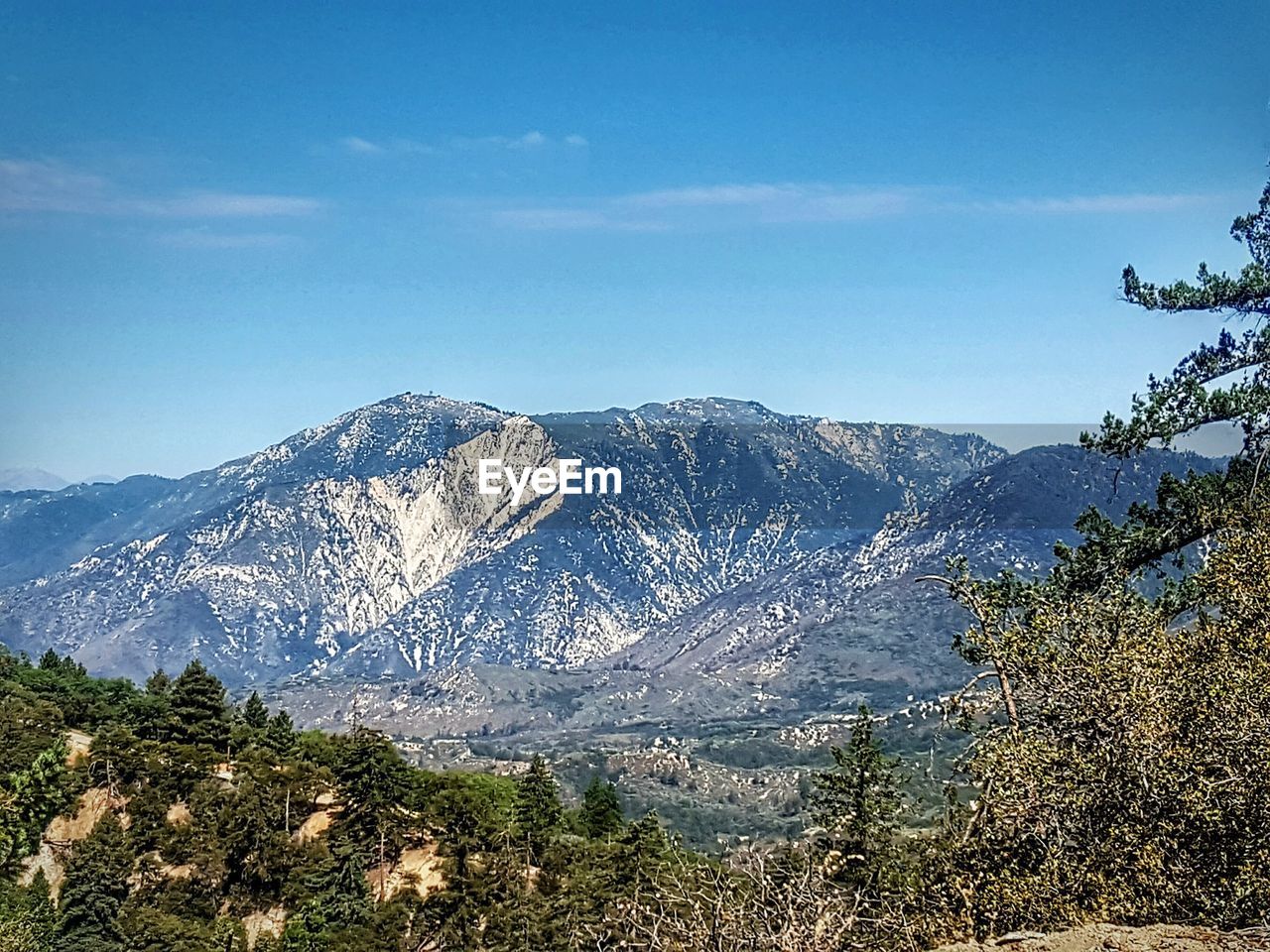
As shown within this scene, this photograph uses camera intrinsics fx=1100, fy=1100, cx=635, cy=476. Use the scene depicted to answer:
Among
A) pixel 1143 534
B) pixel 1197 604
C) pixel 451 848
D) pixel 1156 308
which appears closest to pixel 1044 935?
pixel 1197 604

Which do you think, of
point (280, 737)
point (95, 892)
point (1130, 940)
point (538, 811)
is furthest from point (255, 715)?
point (1130, 940)

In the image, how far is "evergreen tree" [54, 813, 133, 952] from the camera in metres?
47.3

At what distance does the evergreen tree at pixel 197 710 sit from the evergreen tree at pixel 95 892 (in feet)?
34.6

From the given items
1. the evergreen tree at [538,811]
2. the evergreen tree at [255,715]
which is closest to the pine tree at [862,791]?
the evergreen tree at [538,811]

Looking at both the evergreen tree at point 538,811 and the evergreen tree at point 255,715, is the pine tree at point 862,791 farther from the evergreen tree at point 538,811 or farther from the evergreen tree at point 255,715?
the evergreen tree at point 255,715

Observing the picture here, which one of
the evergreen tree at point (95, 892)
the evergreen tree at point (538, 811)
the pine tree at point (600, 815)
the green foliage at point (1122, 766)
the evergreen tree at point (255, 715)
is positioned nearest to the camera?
the green foliage at point (1122, 766)

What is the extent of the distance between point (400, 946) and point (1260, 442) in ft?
120

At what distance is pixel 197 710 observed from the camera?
66.4 meters

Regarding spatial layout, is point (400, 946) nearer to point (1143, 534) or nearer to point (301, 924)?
point (301, 924)

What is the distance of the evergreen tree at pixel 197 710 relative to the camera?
6494 centimetres

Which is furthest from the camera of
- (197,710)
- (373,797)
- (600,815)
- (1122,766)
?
(600,815)

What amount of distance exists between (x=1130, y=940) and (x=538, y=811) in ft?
164

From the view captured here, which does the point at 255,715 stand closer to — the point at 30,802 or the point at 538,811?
the point at 30,802

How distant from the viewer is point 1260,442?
781 inches
